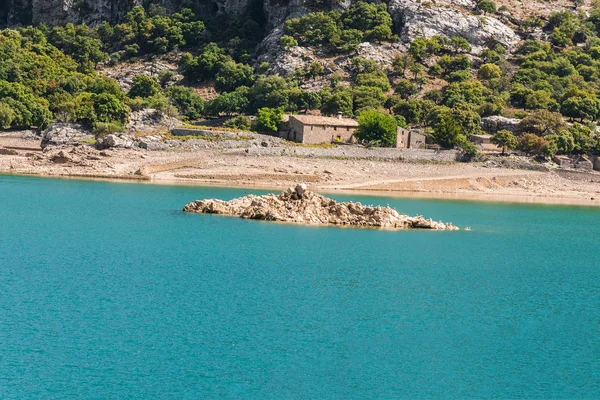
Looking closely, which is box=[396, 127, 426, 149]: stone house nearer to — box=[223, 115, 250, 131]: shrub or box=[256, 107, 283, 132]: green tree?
box=[256, 107, 283, 132]: green tree

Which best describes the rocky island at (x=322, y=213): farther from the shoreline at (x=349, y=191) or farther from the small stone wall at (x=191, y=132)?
the small stone wall at (x=191, y=132)

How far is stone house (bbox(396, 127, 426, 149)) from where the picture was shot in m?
93.3

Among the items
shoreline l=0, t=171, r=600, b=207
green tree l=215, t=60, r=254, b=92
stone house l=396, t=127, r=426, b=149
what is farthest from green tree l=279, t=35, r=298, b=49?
shoreline l=0, t=171, r=600, b=207

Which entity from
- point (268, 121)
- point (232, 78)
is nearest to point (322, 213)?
point (268, 121)

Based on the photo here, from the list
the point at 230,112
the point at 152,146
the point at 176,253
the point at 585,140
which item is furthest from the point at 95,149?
the point at 585,140

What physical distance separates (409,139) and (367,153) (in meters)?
8.84

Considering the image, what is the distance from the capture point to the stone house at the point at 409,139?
93312 millimetres

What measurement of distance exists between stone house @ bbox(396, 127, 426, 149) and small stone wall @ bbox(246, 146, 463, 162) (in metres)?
4.18

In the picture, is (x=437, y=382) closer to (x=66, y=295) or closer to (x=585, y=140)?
(x=66, y=295)

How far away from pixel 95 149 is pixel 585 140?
53517 mm

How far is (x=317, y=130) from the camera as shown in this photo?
9175cm

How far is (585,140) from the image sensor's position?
95.6 m

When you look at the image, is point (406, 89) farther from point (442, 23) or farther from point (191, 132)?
point (191, 132)

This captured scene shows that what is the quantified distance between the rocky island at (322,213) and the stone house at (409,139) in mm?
39277
